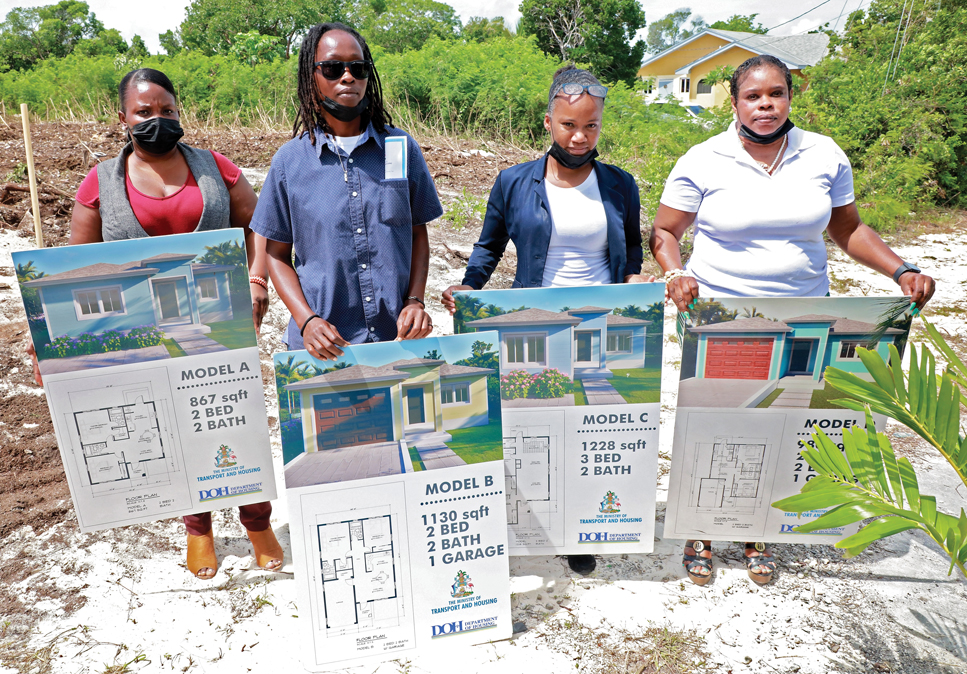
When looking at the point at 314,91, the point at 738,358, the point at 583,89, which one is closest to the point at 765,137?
the point at 583,89

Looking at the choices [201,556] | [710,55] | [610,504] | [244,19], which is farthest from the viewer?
[244,19]

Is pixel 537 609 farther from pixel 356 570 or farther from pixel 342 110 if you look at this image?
pixel 342 110

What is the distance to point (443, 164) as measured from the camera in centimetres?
884

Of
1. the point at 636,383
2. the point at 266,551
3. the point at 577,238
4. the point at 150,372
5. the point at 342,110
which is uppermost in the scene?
the point at 342,110

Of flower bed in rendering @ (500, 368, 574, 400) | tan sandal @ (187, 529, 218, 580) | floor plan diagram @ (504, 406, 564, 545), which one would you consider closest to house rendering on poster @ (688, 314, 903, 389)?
flower bed in rendering @ (500, 368, 574, 400)

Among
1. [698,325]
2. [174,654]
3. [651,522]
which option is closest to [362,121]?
[698,325]

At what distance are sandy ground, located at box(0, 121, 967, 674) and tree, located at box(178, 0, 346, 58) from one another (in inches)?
1576

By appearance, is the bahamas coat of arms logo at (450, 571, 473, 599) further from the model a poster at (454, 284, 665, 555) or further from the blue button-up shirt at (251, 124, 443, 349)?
the blue button-up shirt at (251, 124, 443, 349)

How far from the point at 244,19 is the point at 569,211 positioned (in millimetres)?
43682

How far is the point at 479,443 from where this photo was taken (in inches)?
90.5

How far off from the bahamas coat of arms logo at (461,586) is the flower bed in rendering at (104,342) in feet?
4.69

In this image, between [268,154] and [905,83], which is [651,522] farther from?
[905,83]

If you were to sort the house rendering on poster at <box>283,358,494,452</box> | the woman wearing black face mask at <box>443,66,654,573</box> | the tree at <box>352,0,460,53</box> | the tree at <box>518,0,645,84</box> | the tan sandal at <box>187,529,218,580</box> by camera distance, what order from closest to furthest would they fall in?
the house rendering on poster at <box>283,358,494,452</box> → the woman wearing black face mask at <box>443,66,654,573</box> → the tan sandal at <box>187,529,218,580</box> → the tree at <box>518,0,645,84</box> → the tree at <box>352,0,460,53</box>

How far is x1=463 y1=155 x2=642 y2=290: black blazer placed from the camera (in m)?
2.54
